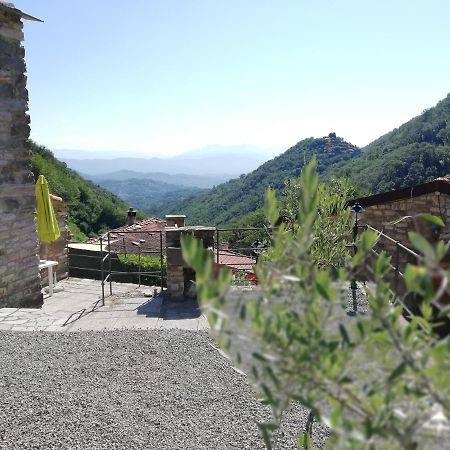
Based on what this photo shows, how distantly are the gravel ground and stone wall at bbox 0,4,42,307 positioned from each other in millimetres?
1776

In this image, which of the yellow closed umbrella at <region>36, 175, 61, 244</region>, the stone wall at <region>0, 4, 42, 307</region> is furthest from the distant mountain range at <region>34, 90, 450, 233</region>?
the stone wall at <region>0, 4, 42, 307</region>

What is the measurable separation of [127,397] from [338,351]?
152 inches

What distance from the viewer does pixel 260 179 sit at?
65.8 meters

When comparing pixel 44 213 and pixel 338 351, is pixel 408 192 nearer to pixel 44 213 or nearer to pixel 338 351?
pixel 44 213

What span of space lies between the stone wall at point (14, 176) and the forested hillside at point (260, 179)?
46381 mm

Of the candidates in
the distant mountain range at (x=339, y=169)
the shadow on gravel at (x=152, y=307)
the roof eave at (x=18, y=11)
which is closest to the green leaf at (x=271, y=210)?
the shadow on gravel at (x=152, y=307)

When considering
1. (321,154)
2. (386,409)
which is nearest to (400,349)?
(386,409)

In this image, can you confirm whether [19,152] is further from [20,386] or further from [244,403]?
[244,403]

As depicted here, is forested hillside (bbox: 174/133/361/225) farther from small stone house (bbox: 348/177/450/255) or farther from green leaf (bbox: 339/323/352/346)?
green leaf (bbox: 339/323/352/346)

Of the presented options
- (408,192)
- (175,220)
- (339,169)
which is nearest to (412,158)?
(339,169)

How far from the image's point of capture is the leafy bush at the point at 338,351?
944 millimetres

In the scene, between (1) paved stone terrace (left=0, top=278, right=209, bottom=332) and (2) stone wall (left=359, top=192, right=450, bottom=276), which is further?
(2) stone wall (left=359, top=192, right=450, bottom=276)

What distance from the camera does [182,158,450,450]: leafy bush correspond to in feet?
3.10

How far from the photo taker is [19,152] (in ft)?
24.2
